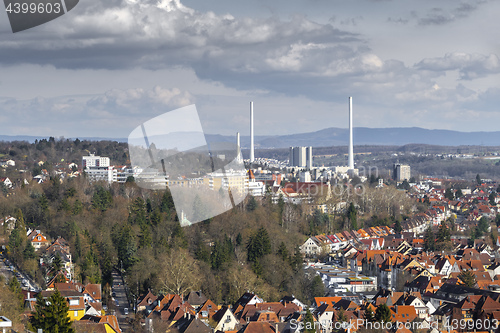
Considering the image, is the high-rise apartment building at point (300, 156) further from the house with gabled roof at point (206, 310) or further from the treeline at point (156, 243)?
the house with gabled roof at point (206, 310)

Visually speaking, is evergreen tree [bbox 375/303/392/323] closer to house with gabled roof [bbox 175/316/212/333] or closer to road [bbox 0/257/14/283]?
house with gabled roof [bbox 175/316/212/333]

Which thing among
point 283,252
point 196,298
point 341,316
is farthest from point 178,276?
point 341,316

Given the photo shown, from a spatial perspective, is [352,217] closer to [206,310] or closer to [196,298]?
[196,298]

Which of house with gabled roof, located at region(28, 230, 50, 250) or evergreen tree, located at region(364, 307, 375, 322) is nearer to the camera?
evergreen tree, located at region(364, 307, 375, 322)

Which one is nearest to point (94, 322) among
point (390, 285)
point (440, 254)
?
point (390, 285)

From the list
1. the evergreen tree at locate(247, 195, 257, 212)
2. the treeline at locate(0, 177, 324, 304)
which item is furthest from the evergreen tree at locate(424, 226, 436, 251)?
the evergreen tree at locate(247, 195, 257, 212)

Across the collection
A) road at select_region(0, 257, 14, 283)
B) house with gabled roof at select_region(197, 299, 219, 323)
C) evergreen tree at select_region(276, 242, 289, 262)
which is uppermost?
road at select_region(0, 257, 14, 283)
